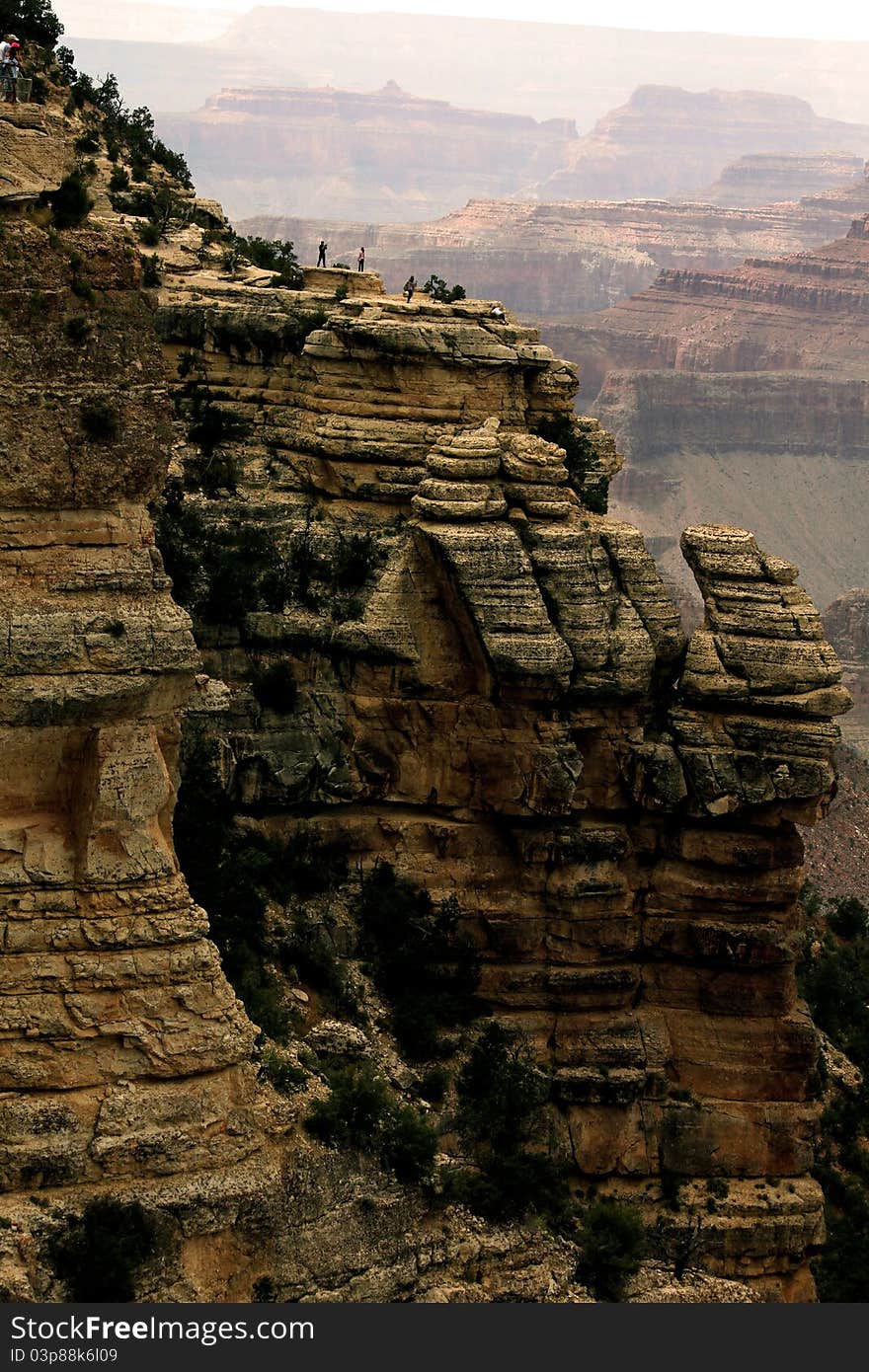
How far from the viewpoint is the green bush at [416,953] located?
59.0 meters

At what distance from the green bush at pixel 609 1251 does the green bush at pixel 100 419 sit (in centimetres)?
1696

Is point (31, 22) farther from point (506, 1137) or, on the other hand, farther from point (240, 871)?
point (506, 1137)

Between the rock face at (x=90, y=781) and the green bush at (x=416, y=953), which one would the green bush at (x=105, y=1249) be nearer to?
the rock face at (x=90, y=781)

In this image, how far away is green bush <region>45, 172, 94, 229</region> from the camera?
133ft

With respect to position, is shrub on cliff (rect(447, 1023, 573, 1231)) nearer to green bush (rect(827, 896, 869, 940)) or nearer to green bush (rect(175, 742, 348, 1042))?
green bush (rect(175, 742, 348, 1042))

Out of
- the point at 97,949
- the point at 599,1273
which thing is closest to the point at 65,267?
the point at 97,949

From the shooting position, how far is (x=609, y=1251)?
47.3 meters

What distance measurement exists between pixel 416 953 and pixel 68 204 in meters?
23.9

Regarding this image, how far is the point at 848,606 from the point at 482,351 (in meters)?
106

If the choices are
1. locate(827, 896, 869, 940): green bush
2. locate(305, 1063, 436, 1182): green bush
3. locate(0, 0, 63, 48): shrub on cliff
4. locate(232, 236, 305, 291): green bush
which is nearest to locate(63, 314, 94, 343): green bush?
locate(305, 1063, 436, 1182): green bush

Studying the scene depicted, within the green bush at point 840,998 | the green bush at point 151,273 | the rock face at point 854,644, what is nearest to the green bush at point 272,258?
the green bush at point 151,273

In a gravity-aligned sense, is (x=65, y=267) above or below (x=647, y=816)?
above

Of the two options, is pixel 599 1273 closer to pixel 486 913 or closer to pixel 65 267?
pixel 486 913

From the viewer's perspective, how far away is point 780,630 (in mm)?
61344
